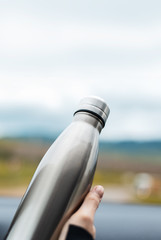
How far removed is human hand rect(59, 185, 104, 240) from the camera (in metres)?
0.39

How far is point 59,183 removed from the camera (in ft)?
1.33

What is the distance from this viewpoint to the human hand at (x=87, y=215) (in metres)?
0.39

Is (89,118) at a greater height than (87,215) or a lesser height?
greater

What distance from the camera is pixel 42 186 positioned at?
1.33ft

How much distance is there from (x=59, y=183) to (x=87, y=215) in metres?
0.05

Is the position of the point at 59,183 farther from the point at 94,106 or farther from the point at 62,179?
the point at 94,106

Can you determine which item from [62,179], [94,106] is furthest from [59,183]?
[94,106]

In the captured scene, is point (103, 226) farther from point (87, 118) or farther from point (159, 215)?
point (87, 118)

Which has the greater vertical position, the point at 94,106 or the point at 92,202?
the point at 94,106

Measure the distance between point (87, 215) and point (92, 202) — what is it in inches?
1.1

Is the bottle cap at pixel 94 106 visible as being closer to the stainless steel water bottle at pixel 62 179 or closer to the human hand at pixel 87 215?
the stainless steel water bottle at pixel 62 179

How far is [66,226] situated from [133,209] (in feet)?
2.28

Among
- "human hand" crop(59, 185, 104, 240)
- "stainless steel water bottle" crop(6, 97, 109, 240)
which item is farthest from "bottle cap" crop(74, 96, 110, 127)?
"human hand" crop(59, 185, 104, 240)

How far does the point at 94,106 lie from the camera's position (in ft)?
1.52
